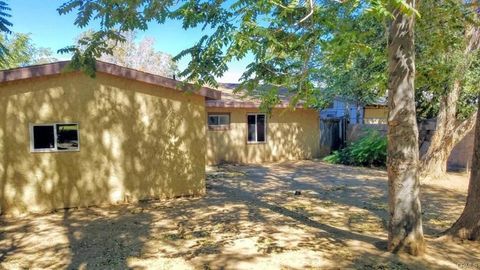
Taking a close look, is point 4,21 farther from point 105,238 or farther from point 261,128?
point 261,128

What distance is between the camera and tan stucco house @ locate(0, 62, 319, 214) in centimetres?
776

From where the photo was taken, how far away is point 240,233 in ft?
20.7

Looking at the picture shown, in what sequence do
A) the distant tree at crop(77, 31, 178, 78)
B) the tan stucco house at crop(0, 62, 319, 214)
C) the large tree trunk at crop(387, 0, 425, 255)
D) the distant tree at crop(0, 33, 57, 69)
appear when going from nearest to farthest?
the large tree trunk at crop(387, 0, 425, 255) < the tan stucco house at crop(0, 62, 319, 214) < the distant tree at crop(0, 33, 57, 69) < the distant tree at crop(77, 31, 178, 78)

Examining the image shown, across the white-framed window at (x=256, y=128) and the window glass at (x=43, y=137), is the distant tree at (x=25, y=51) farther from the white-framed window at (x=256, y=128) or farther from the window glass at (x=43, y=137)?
the white-framed window at (x=256, y=128)

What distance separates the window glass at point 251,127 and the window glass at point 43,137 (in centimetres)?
865

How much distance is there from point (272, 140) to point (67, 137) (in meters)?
9.28

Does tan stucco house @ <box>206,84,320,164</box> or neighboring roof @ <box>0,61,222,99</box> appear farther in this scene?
tan stucco house @ <box>206,84,320,164</box>

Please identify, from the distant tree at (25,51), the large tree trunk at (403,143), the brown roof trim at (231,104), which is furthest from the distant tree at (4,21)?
the distant tree at (25,51)

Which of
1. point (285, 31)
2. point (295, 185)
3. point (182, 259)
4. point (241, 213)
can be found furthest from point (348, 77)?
point (182, 259)

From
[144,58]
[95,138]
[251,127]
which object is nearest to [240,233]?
[95,138]

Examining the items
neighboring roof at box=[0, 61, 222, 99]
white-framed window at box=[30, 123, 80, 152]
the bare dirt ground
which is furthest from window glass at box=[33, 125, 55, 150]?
the bare dirt ground

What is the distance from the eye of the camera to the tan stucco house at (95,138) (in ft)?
25.5

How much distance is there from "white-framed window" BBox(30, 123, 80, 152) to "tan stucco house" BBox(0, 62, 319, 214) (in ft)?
0.06

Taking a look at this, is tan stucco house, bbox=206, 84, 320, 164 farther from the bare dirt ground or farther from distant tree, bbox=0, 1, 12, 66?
distant tree, bbox=0, 1, 12, 66
